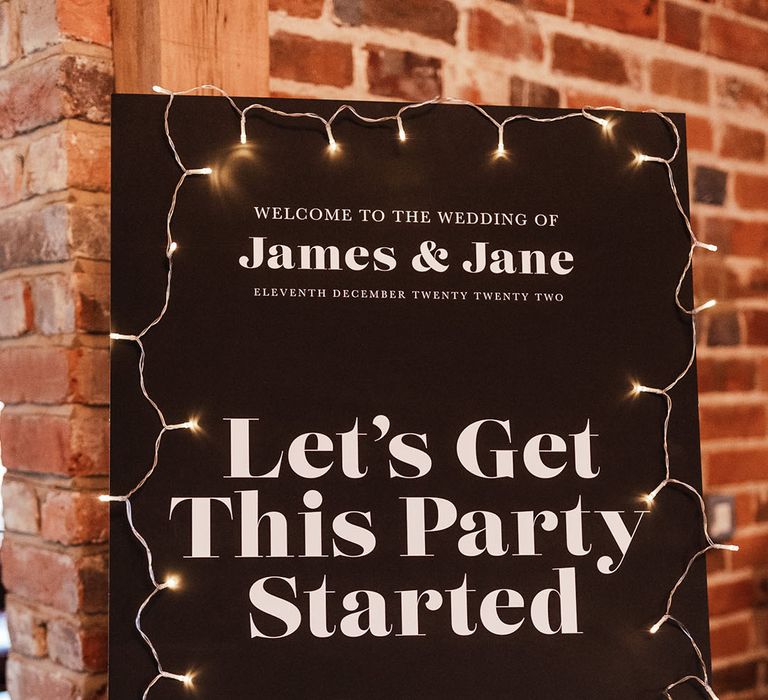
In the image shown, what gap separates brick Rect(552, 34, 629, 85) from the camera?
1.40 meters

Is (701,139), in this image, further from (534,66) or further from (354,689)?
(354,689)

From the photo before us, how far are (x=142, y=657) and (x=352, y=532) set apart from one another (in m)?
0.26

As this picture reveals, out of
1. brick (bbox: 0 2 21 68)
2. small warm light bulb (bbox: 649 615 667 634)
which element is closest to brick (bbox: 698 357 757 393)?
small warm light bulb (bbox: 649 615 667 634)

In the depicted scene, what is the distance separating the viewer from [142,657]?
93 centimetres

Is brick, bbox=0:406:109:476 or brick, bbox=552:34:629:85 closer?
brick, bbox=0:406:109:476

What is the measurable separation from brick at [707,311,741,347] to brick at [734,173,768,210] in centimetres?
21

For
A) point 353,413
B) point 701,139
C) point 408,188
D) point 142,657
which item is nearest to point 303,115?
point 408,188

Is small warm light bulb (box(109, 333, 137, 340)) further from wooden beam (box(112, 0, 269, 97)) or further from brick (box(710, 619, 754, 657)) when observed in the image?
brick (box(710, 619, 754, 657))

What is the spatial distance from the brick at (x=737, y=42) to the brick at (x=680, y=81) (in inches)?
2.5

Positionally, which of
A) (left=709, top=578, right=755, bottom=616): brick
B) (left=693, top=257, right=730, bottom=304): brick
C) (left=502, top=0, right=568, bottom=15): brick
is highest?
(left=502, top=0, right=568, bottom=15): brick

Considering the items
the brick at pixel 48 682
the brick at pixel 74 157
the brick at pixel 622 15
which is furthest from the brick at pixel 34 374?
the brick at pixel 622 15

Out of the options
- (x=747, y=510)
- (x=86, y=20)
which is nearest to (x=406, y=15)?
(x=86, y=20)

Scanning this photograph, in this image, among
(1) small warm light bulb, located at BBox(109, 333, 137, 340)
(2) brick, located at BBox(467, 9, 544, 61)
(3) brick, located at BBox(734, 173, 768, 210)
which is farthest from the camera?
(3) brick, located at BBox(734, 173, 768, 210)

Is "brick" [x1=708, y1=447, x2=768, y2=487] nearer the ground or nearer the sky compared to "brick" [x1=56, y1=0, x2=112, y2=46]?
nearer the ground
